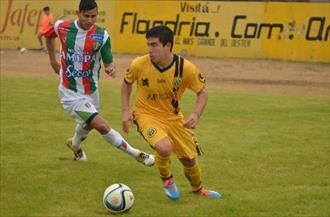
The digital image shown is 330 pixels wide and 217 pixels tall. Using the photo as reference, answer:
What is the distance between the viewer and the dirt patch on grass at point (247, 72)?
2003 cm

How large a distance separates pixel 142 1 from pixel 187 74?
76.1ft

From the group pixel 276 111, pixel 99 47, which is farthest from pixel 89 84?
pixel 276 111

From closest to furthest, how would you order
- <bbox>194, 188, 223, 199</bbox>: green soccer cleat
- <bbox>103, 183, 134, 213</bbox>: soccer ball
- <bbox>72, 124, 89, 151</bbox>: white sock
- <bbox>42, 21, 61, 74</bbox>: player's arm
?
<bbox>103, 183, 134, 213</bbox>: soccer ball → <bbox>194, 188, 223, 199</bbox>: green soccer cleat → <bbox>42, 21, 61, 74</bbox>: player's arm → <bbox>72, 124, 89, 151</bbox>: white sock

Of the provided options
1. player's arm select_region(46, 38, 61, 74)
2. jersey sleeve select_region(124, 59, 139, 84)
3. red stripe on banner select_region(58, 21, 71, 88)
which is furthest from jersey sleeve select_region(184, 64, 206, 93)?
player's arm select_region(46, 38, 61, 74)

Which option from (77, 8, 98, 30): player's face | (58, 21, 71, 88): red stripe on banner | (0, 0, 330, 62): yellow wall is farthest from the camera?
(0, 0, 330, 62): yellow wall

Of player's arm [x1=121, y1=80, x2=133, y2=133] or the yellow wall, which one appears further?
the yellow wall

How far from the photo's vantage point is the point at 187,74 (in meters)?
7.43

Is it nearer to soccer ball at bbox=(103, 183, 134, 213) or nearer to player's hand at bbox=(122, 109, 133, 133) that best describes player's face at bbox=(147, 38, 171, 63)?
player's hand at bbox=(122, 109, 133, 133)

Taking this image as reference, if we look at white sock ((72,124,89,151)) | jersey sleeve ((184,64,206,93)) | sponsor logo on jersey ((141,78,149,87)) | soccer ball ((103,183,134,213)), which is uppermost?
jersey sleeve ((184,64,206,93))

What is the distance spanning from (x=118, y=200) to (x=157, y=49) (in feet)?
5.13

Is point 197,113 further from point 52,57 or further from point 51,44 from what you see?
point 51,44

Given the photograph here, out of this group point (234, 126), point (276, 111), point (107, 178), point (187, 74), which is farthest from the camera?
point (276, 111)

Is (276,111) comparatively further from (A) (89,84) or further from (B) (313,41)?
(B) (313,41)

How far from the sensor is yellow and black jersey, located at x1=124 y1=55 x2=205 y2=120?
7.43 m
